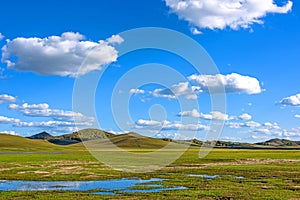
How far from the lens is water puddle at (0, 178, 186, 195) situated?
3638 centimetres

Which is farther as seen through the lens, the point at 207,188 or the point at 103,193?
the point at 207,188

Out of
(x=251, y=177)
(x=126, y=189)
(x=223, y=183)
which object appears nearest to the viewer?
(x=126, y=189)

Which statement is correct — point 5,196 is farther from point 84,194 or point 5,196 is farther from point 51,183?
point 51,183

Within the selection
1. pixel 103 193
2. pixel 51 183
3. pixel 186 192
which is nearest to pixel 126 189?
pixel 103 193

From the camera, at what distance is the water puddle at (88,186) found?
36375 millimetres

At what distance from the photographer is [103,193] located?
33938 mm

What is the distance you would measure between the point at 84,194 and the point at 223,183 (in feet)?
51.7

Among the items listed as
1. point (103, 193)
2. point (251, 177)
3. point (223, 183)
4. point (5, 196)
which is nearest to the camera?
point (5, 196)

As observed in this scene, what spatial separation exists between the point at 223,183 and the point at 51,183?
60.6ft

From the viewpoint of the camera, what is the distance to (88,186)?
39312 mm

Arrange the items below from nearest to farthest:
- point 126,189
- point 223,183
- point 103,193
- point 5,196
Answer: point 5,196, point 103,193, point 126,189, point 223,183

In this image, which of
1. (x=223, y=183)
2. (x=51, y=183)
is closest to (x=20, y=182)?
(x=51, y=183)

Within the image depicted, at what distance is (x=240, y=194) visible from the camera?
33188 millimetres

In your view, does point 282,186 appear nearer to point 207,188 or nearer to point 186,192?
point 207,188
